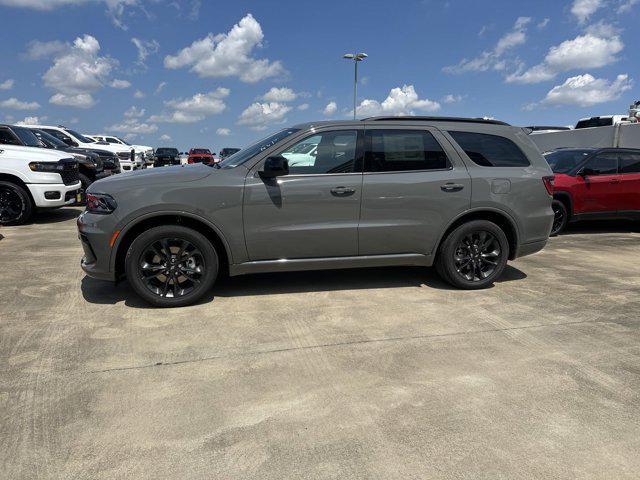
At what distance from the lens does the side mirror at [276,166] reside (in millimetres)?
4156

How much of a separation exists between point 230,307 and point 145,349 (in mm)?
1024

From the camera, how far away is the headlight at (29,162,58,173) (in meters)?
8.48

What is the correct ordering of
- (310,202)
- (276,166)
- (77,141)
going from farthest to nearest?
1. (77,141)
2. (310,202)
3. (276,166)

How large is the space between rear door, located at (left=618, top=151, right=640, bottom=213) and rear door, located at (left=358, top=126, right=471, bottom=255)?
5509mm

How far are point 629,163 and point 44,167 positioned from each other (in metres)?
11.0

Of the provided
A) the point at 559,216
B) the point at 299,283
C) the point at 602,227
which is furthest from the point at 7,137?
the point at 602,227

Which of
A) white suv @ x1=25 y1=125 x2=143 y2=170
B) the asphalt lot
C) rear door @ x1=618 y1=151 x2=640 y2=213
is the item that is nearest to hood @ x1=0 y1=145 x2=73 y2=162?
the asphalt lot

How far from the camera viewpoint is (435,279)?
5355mm

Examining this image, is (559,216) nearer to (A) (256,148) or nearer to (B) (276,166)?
(A) (256,148)

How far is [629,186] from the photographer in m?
8.46

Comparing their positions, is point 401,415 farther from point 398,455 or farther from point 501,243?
point 501,243

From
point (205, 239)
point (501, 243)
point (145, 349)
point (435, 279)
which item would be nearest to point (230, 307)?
point (205, 239)

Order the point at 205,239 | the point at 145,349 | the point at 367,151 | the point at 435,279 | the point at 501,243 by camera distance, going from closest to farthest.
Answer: the point at 145,349, the point at 205,239, the point at 367,151, the point at 501,243, the point at 435,279

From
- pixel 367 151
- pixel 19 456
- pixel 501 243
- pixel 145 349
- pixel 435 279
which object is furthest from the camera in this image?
pixel 435 279
